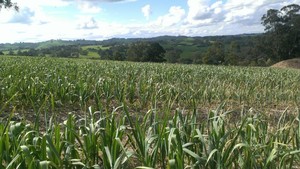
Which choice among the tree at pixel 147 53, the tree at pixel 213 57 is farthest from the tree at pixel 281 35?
the tree at pixel 147 53

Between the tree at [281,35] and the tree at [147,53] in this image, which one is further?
the tree at [147,53]

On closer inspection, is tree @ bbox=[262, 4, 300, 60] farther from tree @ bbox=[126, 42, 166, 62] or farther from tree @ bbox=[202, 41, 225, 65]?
tree @ bbox=[126, 42, 166, 62]

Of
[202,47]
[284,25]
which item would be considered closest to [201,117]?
[284,25]

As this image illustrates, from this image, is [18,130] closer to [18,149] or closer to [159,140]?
[18,149]

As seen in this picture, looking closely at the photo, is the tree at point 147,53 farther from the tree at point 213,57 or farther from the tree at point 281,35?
the tree at point 281,35

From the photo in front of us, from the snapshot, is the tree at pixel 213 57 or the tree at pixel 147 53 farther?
the tree at pixel 147 53

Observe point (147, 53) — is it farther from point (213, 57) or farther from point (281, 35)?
point (281, 35)

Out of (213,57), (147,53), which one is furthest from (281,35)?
(147,53)

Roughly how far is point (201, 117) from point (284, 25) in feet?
204

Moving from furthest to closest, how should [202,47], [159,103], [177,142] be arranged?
[202,47] < [159,103] < [177,142]

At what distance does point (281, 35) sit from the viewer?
199 ft

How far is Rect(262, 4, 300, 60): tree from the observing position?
2375 inches

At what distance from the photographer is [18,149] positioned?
233 cm

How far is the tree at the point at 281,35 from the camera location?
2375 inches
